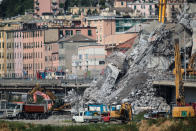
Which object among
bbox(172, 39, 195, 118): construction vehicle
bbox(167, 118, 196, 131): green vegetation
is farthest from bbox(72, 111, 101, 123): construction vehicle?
bbox(167, 118, 196, 131): green vegetation

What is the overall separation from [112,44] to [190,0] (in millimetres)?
26884

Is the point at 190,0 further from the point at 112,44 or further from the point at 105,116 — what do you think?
the point at 105,116

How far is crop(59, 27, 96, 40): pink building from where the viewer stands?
193550mm

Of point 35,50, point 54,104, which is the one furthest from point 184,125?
point 35,50

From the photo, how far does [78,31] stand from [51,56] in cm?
931

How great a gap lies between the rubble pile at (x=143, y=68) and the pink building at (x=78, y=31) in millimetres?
59855

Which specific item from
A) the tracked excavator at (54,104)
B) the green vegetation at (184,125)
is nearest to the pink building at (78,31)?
the tracked excavator at (54,104)

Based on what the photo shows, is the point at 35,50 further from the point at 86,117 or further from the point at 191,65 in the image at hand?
the point at 86,117

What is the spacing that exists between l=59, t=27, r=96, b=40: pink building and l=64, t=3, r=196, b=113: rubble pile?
196 feet

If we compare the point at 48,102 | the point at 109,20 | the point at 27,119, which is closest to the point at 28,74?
the point at 109,20

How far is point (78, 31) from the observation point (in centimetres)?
19675

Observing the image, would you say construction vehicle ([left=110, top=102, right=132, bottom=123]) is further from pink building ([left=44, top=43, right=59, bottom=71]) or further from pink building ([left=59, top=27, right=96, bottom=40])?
pink building ([left=59, top=27, right=96, bottom=40])

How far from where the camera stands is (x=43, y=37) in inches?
7598

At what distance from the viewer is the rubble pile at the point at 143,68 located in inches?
4748
